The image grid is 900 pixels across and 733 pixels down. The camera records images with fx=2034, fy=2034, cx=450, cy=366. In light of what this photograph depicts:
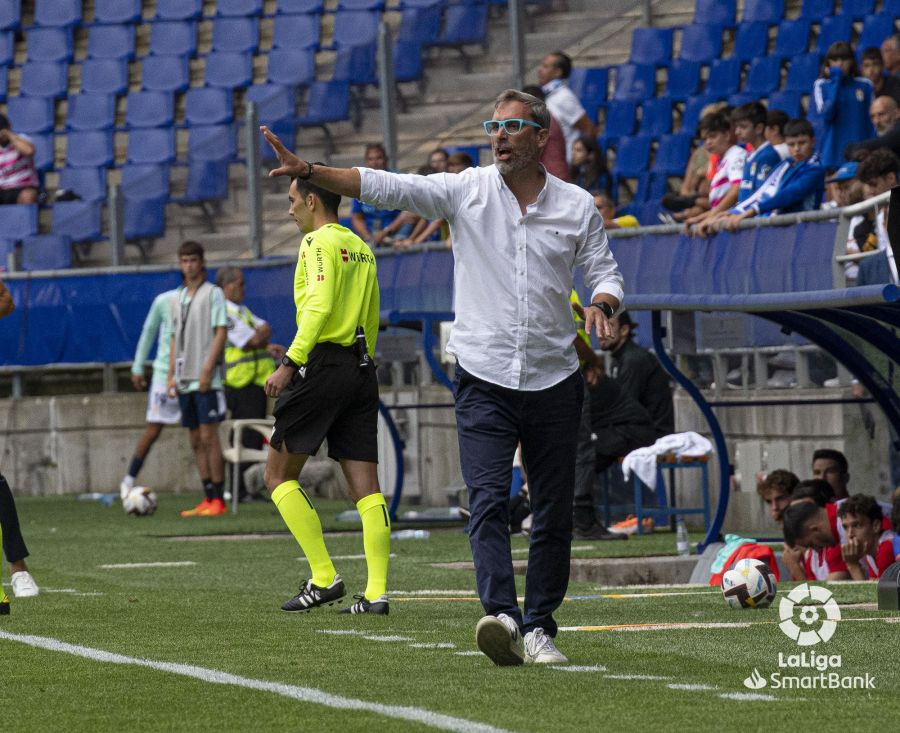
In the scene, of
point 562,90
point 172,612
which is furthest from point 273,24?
point 172,612

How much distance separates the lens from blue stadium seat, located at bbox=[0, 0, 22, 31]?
2720 cm

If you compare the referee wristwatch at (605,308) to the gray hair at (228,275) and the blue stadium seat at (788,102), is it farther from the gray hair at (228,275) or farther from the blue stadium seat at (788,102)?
the blue stadium seat at (788,102)

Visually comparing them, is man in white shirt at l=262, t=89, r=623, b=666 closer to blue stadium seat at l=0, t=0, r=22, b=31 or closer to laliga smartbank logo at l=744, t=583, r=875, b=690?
laliga smartbank logo at l=744, t=583, r=875, b=690

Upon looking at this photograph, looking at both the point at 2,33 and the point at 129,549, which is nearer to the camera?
the point at 129,549

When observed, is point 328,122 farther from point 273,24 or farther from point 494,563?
point 494,563

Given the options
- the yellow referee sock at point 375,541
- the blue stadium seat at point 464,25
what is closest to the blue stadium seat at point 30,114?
the blue stadium seat at point 464,25

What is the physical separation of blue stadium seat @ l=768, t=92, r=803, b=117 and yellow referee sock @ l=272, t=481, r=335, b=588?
10818 millimetres

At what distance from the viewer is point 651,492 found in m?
16.0

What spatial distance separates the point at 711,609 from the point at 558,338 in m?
→ 2.35

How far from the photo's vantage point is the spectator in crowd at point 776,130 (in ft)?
50.8

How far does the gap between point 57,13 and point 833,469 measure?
17.3 meters

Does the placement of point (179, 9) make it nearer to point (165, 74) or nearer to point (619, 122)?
point (165, 74)

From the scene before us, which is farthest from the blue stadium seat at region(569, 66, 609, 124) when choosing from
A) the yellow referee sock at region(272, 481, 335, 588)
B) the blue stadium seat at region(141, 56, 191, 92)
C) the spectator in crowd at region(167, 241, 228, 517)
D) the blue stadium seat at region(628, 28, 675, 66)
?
the yellow referee sock at region(272, 481, 335, 588)

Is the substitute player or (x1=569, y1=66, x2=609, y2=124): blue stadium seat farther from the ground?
(x1=569, y1=66, x2=609, y2=124): blue stadium seat
